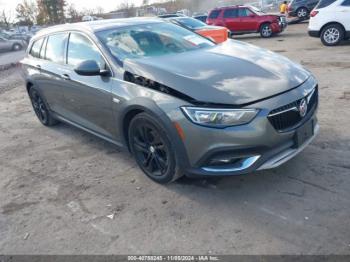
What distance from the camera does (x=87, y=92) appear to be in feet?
13.6

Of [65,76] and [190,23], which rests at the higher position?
[190,23]

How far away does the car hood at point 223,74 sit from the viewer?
9.98 feet

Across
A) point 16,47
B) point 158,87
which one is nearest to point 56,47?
point 158,87

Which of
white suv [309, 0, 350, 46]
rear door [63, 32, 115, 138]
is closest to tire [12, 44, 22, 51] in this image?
white suv [309, 0, 350, 46]

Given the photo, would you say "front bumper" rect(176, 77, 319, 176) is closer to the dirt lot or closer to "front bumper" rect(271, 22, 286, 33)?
the dirt lot

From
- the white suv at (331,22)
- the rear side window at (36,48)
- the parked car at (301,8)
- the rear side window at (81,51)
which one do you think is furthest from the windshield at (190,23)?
the parked car at (301,8)

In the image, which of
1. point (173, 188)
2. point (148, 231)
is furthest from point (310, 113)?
point (148, 231)

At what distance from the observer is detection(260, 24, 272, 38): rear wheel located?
58.6 feet

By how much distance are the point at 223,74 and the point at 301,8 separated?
2081 cm

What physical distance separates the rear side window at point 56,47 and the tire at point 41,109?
0.87 metres

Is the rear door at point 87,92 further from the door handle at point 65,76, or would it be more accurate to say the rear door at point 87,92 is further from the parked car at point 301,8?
the parked car at point 301,8

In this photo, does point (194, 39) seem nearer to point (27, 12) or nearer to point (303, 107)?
point (303, 107)

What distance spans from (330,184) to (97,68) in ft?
8.95

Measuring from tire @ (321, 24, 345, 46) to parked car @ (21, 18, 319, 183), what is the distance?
8.30 meters
